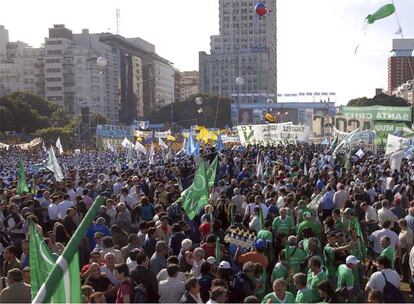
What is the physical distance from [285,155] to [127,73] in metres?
126

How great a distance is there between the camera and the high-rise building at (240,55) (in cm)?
17088

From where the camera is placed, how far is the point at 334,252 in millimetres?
8578

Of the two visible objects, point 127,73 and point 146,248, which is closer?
point 146,248

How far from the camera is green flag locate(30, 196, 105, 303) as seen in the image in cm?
408

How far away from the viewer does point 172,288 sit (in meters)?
7.27

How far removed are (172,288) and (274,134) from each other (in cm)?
2634

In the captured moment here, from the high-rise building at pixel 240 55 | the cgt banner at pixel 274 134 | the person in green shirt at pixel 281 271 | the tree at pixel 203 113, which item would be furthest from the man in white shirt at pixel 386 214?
the high-rise building at pixel 240 55

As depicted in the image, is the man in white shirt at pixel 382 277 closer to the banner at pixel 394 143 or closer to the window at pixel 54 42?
the banner at pixel 394 143

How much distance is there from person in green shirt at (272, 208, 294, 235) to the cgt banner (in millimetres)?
21590

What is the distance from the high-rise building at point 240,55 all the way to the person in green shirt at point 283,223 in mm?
157941

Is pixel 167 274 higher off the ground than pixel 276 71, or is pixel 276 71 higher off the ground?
pixel 276 71

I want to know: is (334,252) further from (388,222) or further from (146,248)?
(146,248)

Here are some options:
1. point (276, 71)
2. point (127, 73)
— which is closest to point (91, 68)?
point (127, 73)

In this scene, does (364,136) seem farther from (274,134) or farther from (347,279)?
(347,279)
